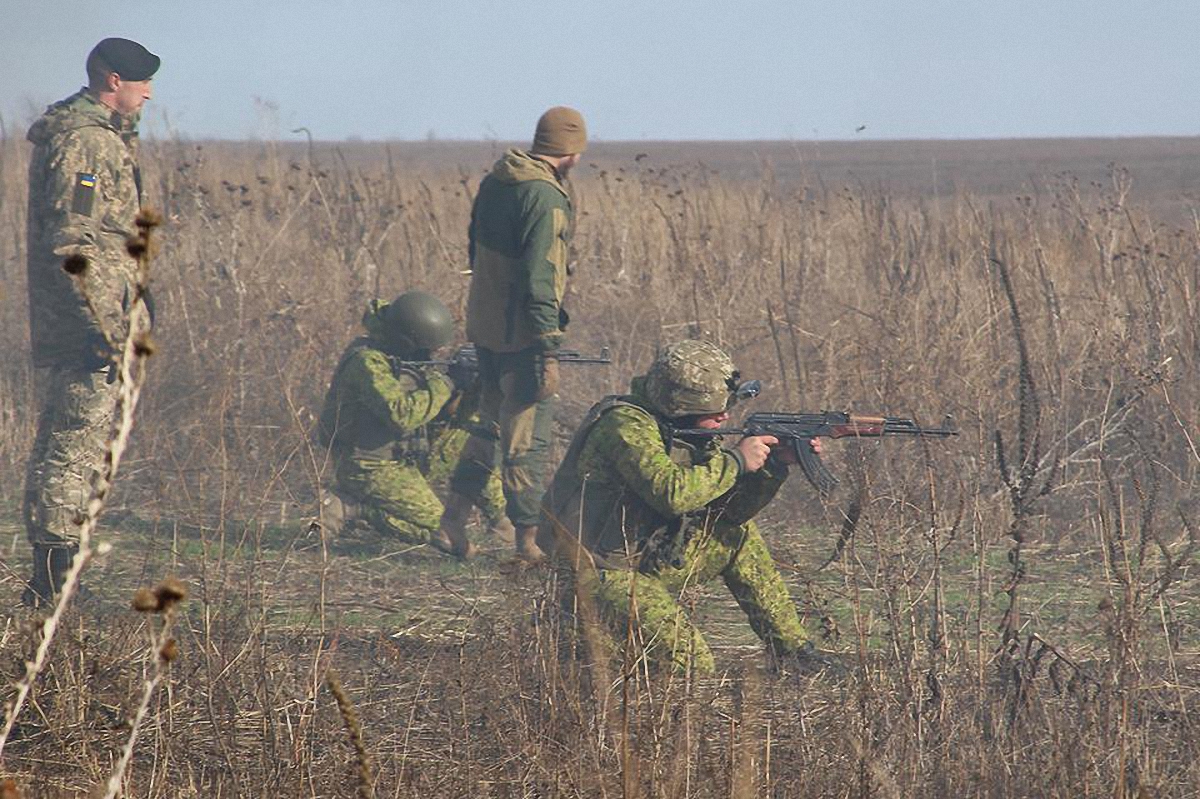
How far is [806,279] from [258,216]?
4505 mm

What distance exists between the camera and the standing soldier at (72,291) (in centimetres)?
492

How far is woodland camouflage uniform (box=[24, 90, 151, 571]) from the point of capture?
4.92 metres

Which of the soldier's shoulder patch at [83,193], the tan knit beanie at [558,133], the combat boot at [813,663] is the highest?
the tan knit beanie at [558,133]

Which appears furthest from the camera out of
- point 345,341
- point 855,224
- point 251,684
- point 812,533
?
point 855,224

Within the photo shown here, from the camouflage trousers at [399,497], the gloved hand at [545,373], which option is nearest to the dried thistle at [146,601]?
the gloved hand at [545,373]

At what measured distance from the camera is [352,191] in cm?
964

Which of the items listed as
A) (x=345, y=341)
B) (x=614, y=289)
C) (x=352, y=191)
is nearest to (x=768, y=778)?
(x=345, y=341)

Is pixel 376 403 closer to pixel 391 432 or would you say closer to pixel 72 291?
pixel 391 432

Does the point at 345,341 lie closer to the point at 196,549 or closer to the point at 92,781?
the point at 196,549

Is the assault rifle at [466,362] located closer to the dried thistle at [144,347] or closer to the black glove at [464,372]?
the black glove at [464,372]

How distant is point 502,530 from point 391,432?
70 centimetres

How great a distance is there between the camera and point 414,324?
6410 mm

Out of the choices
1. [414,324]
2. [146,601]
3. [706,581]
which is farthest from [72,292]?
[146,601]

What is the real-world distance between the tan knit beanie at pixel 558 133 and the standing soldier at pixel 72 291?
1.72m
